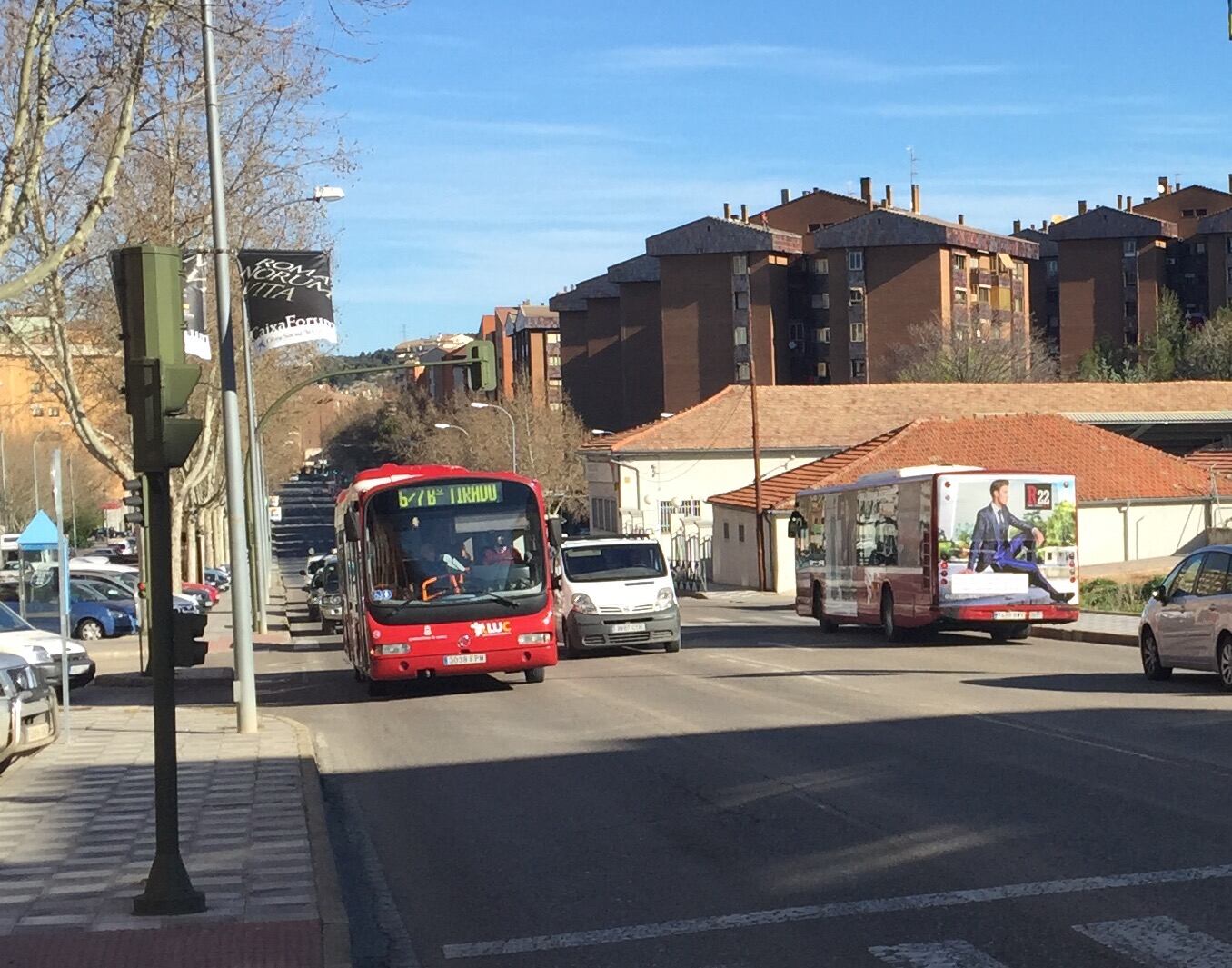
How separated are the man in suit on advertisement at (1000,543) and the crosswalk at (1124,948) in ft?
68.8

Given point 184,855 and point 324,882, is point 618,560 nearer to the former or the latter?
point 184,855

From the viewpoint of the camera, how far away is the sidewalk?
7504mm

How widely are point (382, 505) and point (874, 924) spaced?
1520 centimetres

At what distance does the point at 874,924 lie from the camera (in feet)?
25.4

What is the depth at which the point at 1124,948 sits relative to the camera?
23.2 ft

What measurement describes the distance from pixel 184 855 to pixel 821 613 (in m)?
26.6

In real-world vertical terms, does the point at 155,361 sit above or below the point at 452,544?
above

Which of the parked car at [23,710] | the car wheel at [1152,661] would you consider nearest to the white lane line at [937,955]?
the parked car at [23,710]

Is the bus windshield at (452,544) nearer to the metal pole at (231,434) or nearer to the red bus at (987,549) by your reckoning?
the metal pole at (231,434)

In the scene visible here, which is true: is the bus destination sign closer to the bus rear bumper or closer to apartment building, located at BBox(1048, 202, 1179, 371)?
the bus rear bumper

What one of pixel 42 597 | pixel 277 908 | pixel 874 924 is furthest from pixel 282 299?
pixel 42 597

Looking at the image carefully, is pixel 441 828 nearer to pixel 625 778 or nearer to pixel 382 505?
pixel 625 778

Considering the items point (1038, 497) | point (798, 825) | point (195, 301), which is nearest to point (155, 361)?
point (798, 825)

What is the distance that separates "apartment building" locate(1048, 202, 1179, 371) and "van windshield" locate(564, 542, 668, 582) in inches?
3807
